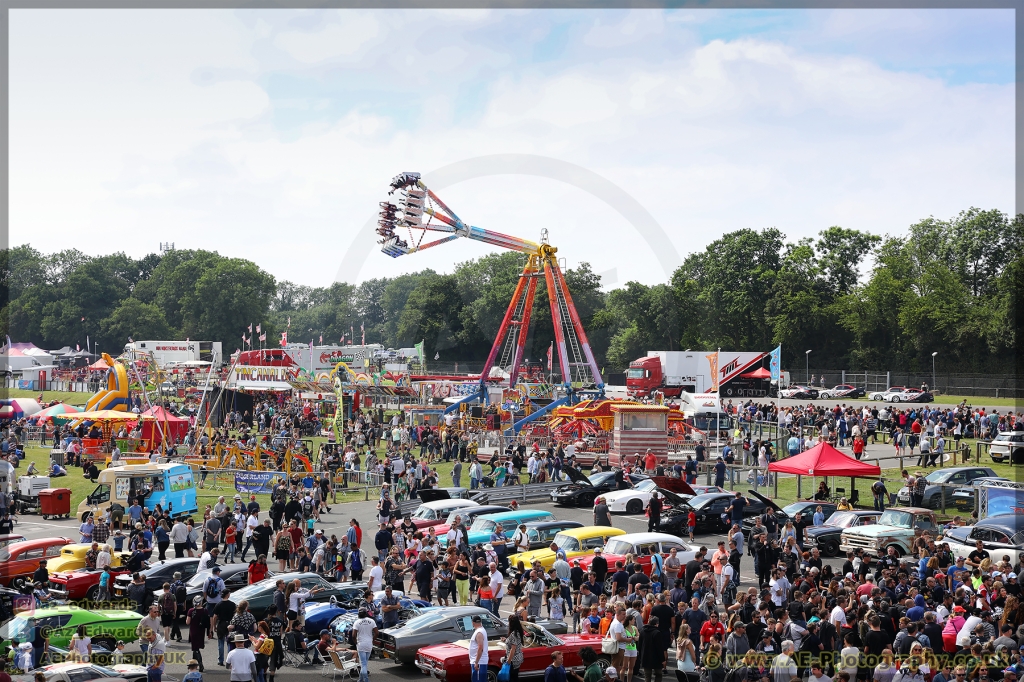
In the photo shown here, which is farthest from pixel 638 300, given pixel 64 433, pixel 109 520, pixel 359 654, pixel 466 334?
pixel 359 654

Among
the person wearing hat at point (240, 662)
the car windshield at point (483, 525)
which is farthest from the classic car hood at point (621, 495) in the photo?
the person wearing hat at point (240, 662)

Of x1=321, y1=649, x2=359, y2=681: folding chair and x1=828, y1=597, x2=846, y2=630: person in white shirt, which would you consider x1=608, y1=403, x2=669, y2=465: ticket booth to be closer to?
x1=828, y1=597, x2=846, y2=630: person in white shirt

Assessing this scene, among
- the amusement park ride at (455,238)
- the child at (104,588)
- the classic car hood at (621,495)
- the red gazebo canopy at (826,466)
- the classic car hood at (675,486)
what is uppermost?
the amusement park ride at (455,238)

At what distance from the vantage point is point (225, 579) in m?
18.5

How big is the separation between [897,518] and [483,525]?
10.0 m

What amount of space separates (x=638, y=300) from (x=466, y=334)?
21.9 metres

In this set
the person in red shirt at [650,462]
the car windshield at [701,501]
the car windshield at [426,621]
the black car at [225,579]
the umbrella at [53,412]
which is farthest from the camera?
the umbrella at [53,412]

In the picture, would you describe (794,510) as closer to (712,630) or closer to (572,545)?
(572,545)

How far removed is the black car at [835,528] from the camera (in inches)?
907

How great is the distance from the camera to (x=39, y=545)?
67.5 ft

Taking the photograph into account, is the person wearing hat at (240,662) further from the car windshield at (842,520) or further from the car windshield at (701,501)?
the car windshield at (842,520)

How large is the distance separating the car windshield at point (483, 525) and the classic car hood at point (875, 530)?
28.1 ft

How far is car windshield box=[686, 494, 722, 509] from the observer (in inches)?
1010

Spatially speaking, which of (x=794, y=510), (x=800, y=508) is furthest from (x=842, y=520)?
(x=794, y=510)
